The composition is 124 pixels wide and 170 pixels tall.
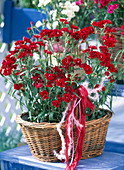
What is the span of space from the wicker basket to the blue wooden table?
0.03 m

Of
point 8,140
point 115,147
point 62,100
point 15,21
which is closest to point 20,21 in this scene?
point 15,21

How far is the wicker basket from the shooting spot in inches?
47.8

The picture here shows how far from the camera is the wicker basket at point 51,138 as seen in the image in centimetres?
121

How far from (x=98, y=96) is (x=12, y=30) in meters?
1.65

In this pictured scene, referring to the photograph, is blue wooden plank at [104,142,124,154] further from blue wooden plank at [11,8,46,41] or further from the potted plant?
blue wooden plank at [11,8,46,41]

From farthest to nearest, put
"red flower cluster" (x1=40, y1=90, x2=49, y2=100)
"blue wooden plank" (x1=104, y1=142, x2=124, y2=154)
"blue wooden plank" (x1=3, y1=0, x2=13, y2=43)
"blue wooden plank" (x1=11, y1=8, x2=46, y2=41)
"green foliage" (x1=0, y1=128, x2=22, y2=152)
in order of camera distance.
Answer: "blue wooden plank" (x1=3, y1=0, x2=13, y2=43), "blue wooden plank" (x1=11, y1=8, x2=46, y2=41), "green foliage" (x1=0, y1=128, x2=22, y2=152), "blue wooden plank" (x1=104, y1=142, x2=124, y2=154), "red flower cluster" (x1=40, y1=90, x2=49, y2=100)

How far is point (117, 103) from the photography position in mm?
1557

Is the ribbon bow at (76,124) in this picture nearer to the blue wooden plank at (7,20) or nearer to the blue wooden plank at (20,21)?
the blue wooden plank at (20,21)

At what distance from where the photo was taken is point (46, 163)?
1.26 metres

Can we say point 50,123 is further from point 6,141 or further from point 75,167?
point 6,141

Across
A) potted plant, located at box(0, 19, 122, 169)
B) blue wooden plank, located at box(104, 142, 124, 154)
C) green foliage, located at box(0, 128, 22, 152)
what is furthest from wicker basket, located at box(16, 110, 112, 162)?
green foliage, located at box(0, 128, 22, 152)

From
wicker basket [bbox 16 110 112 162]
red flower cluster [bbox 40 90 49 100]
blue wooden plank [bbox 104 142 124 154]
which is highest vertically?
red flower cluster [bbox 40 90 49 100]

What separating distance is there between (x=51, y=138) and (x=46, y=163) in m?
0.10

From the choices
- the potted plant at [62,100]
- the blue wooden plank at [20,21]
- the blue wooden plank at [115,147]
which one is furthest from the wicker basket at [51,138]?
the blue wooden plank at [20,21]
